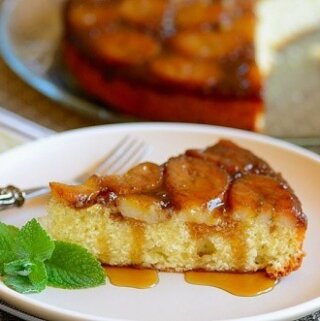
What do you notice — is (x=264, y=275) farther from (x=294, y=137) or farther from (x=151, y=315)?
(x=294, y=137)

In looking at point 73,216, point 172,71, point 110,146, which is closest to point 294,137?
point 172,71

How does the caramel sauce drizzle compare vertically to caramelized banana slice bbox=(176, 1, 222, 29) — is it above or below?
below

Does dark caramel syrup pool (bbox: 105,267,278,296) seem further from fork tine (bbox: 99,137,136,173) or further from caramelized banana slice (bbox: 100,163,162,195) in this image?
fork tine (bbox: 99,137,136,173)

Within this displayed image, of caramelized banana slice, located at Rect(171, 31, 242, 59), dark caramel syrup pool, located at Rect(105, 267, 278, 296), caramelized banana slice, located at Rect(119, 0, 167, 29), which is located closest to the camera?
dark caramel syrup pool, located at Rect(105, 267, 278, 296)

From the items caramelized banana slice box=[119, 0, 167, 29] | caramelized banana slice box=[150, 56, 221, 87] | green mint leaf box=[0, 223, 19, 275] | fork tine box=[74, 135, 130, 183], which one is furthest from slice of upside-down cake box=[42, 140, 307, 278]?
caramelized banana slice box=[119, 0, 167, 29]

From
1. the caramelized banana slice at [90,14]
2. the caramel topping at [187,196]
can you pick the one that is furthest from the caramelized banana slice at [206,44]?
the caramel topping at [187,196]

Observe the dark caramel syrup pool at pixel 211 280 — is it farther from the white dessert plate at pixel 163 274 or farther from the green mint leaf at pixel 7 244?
the green mint leaf at pixel 7 244
